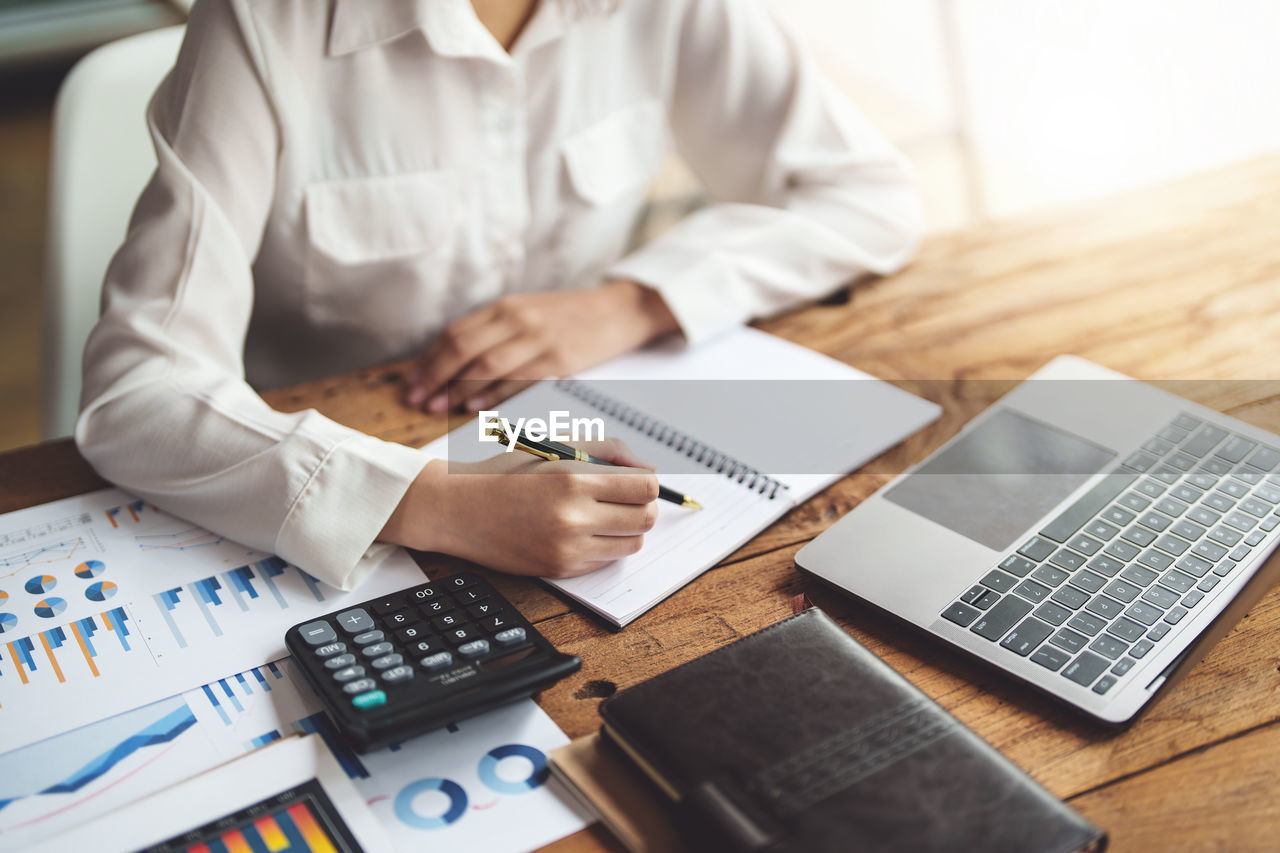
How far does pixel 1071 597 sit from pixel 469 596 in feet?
1.20

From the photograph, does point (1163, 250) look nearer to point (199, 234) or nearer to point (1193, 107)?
point (199, 234)

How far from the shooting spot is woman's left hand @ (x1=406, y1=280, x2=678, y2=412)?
0.89 meters

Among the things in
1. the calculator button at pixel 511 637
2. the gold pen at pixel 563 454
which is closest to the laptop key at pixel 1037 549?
the gold pen at pixel 563 454

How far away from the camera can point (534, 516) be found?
66cm

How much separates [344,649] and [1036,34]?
249 centimetres

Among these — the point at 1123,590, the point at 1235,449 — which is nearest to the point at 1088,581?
the point at 1123,590

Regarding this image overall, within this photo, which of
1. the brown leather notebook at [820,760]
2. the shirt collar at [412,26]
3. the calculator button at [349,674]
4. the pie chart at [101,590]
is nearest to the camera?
→ the brown leather notebook at [820,760]

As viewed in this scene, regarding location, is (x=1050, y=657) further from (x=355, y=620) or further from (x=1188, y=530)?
(x=355, y=620)

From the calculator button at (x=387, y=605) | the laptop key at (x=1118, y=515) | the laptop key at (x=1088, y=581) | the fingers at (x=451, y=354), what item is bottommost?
the laptop key at (x=1088, y=581)

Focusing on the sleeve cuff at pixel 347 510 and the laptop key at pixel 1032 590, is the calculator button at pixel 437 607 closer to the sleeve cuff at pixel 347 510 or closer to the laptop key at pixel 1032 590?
the sleeve cuff at pixel 347 510

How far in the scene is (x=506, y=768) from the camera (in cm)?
53

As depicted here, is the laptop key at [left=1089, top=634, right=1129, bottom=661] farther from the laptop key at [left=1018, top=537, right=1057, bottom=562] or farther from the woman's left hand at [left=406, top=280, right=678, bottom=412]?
the woman's left hand at [left=406, top=280, right=678, bottom=412]

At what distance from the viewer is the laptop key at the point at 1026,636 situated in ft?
1.88

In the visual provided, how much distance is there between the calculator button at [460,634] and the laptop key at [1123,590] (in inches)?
15.1
